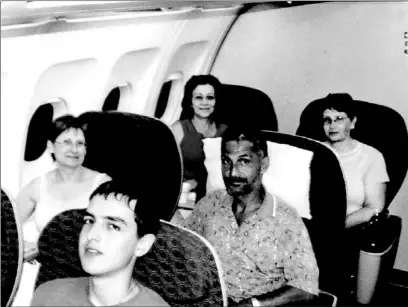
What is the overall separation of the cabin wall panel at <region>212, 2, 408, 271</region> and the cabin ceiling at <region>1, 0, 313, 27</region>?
3.7 inches

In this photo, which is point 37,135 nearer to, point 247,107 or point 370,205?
point 247,107

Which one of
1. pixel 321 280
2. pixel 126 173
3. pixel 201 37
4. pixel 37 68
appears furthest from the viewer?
pixel 201 37

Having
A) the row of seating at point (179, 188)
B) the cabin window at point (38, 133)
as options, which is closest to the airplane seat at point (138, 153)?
the row of seating at point (179, 188)

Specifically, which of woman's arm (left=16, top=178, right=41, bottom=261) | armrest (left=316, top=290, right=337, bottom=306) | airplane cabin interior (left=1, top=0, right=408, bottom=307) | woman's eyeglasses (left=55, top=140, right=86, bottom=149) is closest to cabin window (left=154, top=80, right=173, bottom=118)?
airplane cabin interior (left=1, top=0, right=408, bottom=307)

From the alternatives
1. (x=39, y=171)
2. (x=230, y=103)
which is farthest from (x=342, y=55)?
(x=39, y=171)

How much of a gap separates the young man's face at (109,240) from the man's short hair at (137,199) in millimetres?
13

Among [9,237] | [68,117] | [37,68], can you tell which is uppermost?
[37,68]

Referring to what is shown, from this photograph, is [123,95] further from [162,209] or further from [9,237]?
[9,237]

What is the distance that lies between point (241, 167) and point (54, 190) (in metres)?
0.55

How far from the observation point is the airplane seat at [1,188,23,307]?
1609 millimetres

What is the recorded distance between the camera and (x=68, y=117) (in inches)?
67.6

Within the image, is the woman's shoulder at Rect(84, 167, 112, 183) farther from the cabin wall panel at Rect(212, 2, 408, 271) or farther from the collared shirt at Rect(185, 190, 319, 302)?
the cabin wall panel at Rect(212, 2, 408, 271)

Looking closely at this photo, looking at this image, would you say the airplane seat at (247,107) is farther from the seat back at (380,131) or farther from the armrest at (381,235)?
the armrest at (381,235)

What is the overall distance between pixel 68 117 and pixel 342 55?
915 mm
